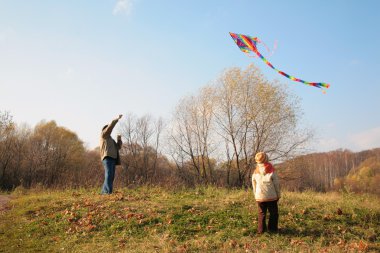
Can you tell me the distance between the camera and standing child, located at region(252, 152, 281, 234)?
687 centimetres

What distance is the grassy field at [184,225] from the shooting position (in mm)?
6387

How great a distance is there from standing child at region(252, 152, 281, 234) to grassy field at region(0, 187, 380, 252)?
24 cm

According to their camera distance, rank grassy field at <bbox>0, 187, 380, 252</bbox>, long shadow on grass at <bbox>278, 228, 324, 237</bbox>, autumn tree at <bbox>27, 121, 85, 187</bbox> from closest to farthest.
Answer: grassy field at <bbox>0, 187, 380, 252</bbox> < long shadow on grass at <bbox>278, 228, 324, 237</bbox> < autumn tree at <bbox>27, 121, 85, 187</bbox>

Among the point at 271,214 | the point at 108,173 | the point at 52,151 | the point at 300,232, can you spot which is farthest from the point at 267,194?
the point at 52,151

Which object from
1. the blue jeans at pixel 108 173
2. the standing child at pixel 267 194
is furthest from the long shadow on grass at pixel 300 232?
the blue jeans at pixel 108 173

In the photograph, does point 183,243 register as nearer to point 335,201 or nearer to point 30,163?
point 335,201

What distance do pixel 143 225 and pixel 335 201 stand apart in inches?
201

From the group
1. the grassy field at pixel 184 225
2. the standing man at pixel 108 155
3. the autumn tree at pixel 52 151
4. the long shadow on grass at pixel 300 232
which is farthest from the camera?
the autumn tree at pixel 52 151

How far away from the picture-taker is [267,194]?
6863 mm

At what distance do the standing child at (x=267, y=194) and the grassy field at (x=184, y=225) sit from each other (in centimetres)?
24

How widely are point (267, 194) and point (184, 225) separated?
6.46 feet

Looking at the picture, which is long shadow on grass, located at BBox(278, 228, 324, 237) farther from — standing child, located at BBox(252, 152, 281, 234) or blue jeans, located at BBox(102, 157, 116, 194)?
blue jeans, located at BBox(102, 157, 116, 194)

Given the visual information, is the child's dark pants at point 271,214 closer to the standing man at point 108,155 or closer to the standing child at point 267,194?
the standing child at point 267,194

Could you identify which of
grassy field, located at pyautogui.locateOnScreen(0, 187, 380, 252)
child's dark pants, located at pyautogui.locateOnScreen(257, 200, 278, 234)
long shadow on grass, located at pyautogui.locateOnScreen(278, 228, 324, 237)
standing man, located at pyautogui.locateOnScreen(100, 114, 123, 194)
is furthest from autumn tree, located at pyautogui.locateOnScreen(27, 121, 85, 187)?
long shadow on grass, located at pyautogui.locateOnScreen(278, 228, 324, 237)
